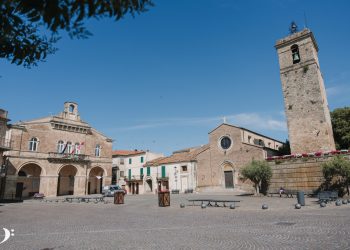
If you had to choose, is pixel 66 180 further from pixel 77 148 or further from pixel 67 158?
pixel 77 148

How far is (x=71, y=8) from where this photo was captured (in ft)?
9.23

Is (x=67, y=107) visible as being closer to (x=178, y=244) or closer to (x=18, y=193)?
(x=18, y=193)

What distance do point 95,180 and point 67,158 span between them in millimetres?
7728

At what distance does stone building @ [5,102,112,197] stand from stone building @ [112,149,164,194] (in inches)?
229

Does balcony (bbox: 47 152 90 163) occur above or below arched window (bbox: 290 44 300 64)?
below

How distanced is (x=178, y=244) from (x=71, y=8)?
6.03 meters

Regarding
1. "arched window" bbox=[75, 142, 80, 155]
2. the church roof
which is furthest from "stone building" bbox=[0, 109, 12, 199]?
the church roof

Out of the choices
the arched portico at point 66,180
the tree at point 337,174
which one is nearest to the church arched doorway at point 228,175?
the tree at point 337,174

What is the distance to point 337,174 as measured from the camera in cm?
2181

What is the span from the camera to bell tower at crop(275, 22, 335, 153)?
28.1 metres

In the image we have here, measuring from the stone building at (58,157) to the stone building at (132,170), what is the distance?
229 inches

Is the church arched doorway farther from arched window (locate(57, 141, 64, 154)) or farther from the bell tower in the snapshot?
arched window (locate(57, 141, 64, 154))

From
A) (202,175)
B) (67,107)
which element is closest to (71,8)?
(202,175)

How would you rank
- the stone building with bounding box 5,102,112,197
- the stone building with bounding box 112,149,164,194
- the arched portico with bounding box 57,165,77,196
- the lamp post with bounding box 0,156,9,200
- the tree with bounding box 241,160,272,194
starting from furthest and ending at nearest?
the stone building with bounding box 112,149,164,194 < the arched portico with bounding box 57,165,77,196 < the stone building with bounding box 5,102,112,197 < the lamp post with bounding box 0,156,9,200 < the tree with bounding box 241,160,272,194
